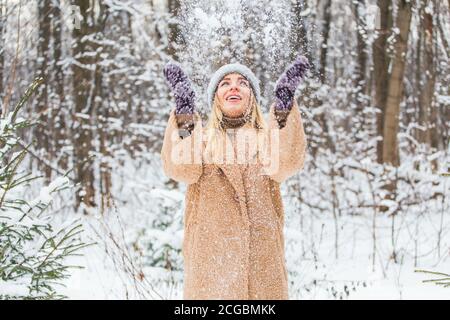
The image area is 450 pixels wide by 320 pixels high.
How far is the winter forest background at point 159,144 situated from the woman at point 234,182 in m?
0.79

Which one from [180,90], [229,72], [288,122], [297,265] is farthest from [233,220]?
[297,265]

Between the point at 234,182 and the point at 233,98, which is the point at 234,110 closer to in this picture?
the point at 233,98

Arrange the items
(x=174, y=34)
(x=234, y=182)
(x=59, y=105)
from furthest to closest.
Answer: (x=59, y=105) → (x=174, y=34) → (x=234, y=182)

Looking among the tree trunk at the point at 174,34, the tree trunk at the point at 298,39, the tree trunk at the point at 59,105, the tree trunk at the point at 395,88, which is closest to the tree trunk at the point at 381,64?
the tree trunk at the point at 395,88

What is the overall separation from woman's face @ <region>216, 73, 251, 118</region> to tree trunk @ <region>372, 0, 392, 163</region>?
6.75m

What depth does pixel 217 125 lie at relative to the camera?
261 centimetres

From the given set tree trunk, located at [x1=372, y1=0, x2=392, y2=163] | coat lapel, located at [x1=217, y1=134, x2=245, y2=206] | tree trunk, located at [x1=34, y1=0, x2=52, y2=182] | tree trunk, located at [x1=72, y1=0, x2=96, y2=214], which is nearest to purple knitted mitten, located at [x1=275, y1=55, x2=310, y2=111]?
coat lapel, located at [x1=217, y1=134, x2=245, y2=206]

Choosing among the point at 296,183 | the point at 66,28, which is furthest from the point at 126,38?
the point at 296,183

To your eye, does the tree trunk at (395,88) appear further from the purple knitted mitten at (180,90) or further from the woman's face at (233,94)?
the purple knitted mitten at (180,90)

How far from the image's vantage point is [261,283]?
2.51 m

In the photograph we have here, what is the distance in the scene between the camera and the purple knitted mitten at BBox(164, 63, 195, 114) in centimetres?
246

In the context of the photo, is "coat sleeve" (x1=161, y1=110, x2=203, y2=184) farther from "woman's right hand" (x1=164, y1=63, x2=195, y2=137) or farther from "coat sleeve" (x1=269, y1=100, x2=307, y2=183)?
"coat sleeve" (x1=269, y1=100, x2=307, y2=183)

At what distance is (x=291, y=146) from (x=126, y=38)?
7950 millimetres

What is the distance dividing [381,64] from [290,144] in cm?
751
